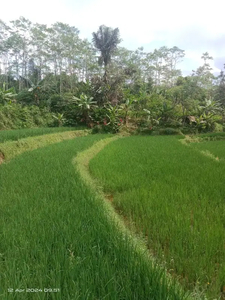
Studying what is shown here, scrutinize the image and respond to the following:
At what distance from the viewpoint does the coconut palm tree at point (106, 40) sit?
52.9 ft

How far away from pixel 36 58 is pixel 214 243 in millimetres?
24537

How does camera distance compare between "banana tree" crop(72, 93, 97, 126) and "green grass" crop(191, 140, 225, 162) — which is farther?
"banana tree" crop(72, 93, 97, 126)

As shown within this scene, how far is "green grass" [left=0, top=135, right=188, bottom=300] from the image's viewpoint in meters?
1.08

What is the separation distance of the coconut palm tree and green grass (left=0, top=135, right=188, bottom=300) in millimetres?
15970

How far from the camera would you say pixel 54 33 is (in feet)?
62.9

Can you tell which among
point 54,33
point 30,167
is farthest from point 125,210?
point 54,33

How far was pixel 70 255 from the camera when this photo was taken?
4.73 ft

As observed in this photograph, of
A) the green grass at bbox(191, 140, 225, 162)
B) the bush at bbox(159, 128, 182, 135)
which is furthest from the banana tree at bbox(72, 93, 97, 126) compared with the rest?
the green grass at bbox(191, 140, 225, 162)

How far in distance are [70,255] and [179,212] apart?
1.32m

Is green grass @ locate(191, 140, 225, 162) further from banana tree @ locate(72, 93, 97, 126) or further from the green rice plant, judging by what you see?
banana tree @ locate(72, 93, 97, 126)

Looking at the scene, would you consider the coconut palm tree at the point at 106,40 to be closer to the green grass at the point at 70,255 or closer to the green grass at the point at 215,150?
the green grass at the point at 215,150

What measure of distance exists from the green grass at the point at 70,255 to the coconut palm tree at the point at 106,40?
1597 cm

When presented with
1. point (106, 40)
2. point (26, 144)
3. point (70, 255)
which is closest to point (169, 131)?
point (106, 40)

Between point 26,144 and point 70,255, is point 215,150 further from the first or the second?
point 70,255
